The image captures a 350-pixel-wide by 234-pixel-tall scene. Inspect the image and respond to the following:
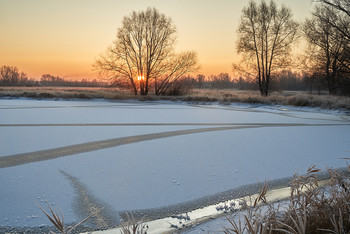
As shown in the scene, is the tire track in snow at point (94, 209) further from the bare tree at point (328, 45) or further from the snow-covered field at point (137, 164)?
the bare tree at point (328, 45)

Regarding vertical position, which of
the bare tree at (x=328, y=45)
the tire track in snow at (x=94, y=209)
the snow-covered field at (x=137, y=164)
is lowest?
the tire track in snow at (x=94, y=209)

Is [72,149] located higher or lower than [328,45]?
lower

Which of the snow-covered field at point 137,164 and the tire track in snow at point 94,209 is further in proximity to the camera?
the snow-covered field at point 137,164

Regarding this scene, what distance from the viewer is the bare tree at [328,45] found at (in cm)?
1059

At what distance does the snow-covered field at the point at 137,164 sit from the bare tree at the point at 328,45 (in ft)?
22.0

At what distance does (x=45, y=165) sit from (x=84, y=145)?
46.3 inches

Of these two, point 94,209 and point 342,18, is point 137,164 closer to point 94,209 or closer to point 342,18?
point 94,209

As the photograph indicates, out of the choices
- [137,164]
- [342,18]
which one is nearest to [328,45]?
[342,18]

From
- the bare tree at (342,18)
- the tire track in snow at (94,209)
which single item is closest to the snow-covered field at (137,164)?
the tire track in snow at (94,209)

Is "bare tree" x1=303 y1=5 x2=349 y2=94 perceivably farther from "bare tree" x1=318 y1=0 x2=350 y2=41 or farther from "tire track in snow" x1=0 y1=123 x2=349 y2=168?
"tire track in snow" x1=0 y1=123 x2=349 y2=168

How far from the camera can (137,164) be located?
138 inches

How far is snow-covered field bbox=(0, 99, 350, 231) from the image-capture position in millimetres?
2393

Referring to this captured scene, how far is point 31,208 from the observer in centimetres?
222

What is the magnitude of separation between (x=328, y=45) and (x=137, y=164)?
13.9 m
